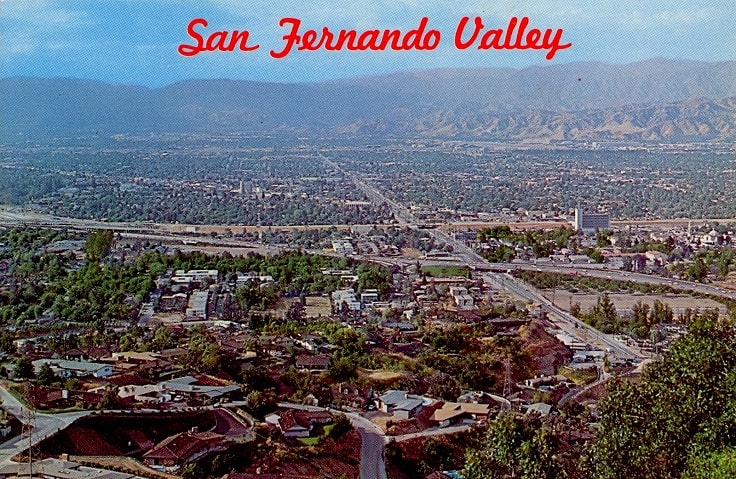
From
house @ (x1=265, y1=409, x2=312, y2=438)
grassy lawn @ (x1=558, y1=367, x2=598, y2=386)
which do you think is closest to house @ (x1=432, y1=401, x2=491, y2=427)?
house @ (x1=265, y1=409, x2=312, y2=438)

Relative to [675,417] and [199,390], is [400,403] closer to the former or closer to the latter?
[199,390]

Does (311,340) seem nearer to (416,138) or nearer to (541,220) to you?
(541,220)

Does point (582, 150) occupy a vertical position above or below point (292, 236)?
above

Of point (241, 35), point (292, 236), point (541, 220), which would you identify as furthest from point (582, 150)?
point (241, 35)

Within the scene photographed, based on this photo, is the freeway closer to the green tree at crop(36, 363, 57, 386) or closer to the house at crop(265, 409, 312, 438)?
the house at crop(265, 409, 312, 438)

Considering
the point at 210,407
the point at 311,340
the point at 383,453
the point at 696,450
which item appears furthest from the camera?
the point at 311,340

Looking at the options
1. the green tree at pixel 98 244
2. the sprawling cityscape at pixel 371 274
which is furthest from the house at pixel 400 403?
the green tree at pixel 98 244

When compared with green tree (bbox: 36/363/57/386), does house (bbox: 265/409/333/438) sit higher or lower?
lower

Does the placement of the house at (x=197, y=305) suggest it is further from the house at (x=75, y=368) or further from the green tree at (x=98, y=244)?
the house at (x=75, y=368)
